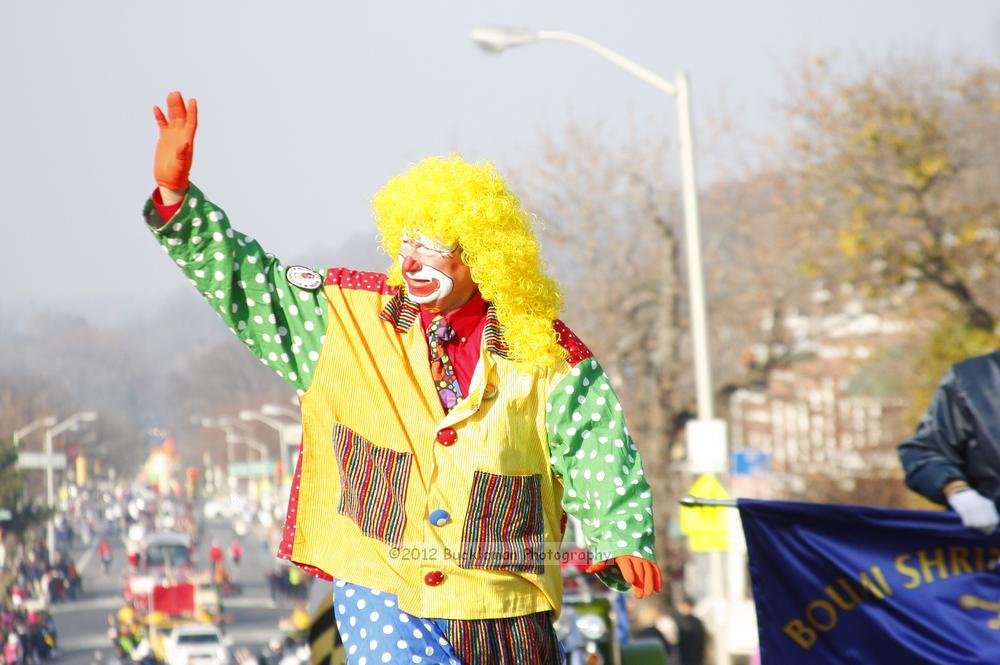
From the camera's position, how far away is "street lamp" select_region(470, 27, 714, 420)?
14.7 meters

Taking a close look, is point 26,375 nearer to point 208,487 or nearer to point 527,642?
point 208,487

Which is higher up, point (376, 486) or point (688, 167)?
point (688, 167)

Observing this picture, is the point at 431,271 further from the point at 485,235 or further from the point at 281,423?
the point at 281,423

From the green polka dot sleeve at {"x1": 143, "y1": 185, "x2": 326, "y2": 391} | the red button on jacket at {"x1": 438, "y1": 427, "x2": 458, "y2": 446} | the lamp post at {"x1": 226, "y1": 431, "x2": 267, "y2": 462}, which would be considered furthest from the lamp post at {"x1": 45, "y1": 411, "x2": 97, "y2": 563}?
the red button on jacket at {"x1": 438, "y1": 427, "x2": 458, "y2": 446}

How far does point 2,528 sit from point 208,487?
2.26 meters

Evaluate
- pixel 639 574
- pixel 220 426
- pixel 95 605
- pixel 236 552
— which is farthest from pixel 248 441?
pixel 639 574

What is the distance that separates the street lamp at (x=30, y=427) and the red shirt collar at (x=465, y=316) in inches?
205

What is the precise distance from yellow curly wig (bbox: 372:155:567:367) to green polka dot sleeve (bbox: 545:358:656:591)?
0.13 m

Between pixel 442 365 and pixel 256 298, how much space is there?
49cm

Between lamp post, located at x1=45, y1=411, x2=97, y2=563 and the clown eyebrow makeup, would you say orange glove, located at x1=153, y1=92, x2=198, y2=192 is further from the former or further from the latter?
lamp post, located at x1=45, y1=411, x2=97, y2=563

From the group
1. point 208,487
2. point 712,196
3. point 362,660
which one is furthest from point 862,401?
point 362,660

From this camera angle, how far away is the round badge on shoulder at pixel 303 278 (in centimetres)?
385

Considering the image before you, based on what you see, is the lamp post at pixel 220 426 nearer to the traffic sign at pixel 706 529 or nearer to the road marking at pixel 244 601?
the road marking at pixel 244 601

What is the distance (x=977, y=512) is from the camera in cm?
496
